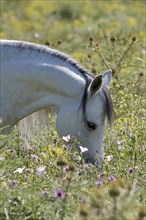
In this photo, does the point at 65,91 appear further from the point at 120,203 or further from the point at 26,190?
the point at 120,203

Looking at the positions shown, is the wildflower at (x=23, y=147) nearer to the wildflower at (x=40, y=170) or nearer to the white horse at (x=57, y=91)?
the white horse at (x=57, y=91)

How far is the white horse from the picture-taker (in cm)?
730

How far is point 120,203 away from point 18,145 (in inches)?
113

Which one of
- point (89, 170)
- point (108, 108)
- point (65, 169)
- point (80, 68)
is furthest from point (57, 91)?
point (65, 169)

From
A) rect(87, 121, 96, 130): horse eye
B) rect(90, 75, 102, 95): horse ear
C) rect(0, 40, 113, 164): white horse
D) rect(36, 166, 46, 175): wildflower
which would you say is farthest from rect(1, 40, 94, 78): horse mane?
rect(36, 166, 46, 175): wildflower

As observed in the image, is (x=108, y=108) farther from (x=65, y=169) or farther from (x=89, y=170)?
(x=65, y=169)

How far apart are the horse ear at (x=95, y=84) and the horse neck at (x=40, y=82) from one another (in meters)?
0.15

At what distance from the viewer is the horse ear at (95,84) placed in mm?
7121

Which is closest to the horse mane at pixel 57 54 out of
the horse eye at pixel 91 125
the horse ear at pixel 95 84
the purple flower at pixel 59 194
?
the horse ear at pixel 95 84

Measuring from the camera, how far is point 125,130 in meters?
7.69

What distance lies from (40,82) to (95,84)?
22.5 inches

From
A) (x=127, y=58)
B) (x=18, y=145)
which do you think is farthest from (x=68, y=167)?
(x=127, y=58)

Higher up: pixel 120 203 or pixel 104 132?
pixel 120 203

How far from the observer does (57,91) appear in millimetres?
7480
